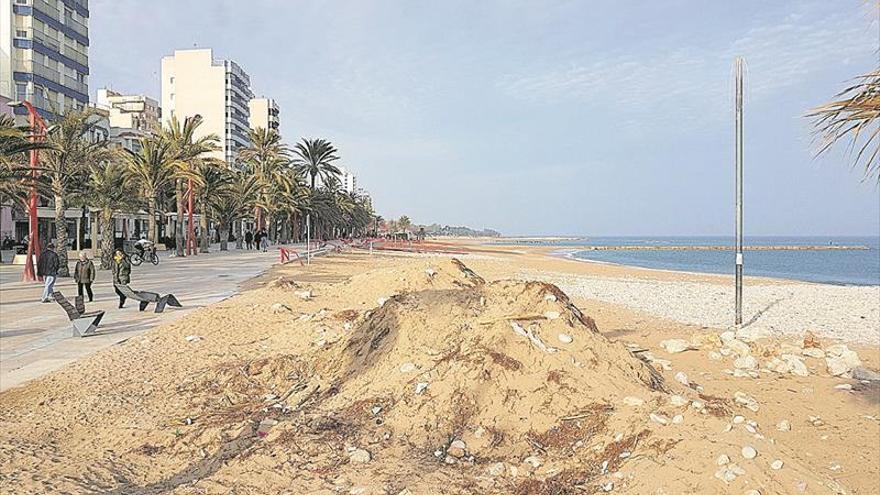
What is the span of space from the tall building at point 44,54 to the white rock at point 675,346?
48.9 metres

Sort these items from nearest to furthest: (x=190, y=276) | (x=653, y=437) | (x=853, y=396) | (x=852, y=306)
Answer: (x=653, y=437), (x=853, y=396), (x=852, y=306), (x=190, y=276)

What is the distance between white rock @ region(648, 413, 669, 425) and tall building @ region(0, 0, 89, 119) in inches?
2045

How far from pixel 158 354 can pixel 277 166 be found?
1833 inches

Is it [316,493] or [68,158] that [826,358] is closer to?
[316,493]

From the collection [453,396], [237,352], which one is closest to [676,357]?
[453,396]

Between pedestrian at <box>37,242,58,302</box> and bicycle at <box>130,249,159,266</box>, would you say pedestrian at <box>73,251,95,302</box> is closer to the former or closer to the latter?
pedestrian at <box>37,242,58,302</box>

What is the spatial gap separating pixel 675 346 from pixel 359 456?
7228mm

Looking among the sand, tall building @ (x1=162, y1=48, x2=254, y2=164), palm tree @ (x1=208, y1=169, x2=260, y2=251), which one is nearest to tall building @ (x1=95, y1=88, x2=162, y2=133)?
tall building @ (x1=162, y1=48, x2=254, y2=164)

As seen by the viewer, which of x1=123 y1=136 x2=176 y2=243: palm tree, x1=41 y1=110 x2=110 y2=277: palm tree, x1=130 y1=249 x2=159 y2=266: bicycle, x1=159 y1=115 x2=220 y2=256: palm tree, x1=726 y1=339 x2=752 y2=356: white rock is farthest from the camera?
x1=159 y1=115 x2=220 y2=256: palm tree

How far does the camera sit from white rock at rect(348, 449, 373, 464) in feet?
18.0

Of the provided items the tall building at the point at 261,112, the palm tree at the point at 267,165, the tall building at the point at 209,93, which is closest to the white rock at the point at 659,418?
the palm tree at the point at 267,165

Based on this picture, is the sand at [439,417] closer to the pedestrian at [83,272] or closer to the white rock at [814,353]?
the white rock at [814,353]

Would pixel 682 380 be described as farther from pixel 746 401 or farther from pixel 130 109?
pixel 130 109

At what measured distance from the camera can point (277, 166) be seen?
54406mm
